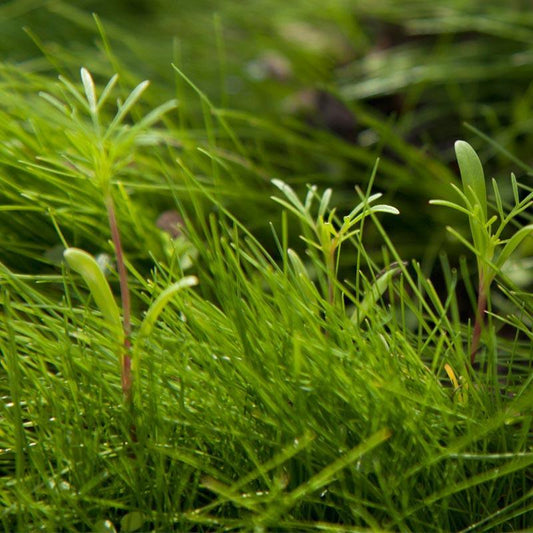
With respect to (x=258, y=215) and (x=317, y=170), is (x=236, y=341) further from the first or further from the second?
(x=317, y=170)

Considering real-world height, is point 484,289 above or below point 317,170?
above

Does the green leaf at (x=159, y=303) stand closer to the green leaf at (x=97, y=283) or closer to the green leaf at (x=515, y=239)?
the green leaf at (x=97, y=283)

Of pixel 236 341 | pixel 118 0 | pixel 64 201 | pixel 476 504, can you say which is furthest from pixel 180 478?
pixel 118 0

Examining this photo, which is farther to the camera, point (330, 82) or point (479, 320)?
point (330, 82)

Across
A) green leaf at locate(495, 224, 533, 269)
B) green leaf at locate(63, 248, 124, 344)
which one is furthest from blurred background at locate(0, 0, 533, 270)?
green leaf at locate(495, 224, 533, 269)

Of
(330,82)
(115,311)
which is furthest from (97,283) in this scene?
(330,82)

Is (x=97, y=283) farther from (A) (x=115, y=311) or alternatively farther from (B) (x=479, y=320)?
(B) (x=479, y=320)

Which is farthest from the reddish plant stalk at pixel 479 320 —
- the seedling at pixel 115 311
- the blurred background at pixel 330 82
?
the blurred background at pixel 330 82

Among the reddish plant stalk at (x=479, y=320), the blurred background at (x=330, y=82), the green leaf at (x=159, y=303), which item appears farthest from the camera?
the blurred background at (x=330, y=82)

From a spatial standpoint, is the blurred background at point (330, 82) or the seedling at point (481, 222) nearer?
the seedling at point (481, 222)
